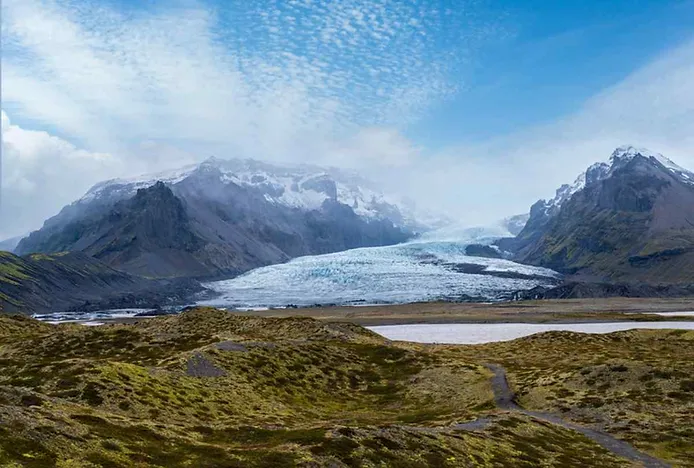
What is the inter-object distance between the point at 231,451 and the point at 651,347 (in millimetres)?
96478

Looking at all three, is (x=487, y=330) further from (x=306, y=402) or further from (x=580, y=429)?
(x=580, y=429)

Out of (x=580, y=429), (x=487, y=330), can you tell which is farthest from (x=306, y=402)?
(x=487, y=330)

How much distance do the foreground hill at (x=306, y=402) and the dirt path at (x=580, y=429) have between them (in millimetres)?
961

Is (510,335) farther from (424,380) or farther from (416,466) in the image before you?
(416,466)

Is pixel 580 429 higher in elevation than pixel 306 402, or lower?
lower

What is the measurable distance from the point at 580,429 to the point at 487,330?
110436mm

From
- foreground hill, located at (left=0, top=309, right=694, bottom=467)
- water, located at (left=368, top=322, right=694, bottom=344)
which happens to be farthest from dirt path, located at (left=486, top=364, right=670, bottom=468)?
water, located at (left=368, top=322, right=694, bottom=344)

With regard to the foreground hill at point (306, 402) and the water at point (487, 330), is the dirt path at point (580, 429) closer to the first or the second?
the foreground hill at point (306, 402)

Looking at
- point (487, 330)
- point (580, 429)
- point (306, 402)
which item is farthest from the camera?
point (487, 330)

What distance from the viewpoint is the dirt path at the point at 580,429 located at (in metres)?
40.6

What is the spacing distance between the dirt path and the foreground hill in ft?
3.15

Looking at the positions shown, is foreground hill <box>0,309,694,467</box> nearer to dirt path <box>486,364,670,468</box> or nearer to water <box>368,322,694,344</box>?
dirt path <box>486,364,670,468</box>

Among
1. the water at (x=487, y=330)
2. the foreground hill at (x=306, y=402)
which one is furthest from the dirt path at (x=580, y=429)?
the water at (x=487, y=330)

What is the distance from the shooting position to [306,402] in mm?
60594
